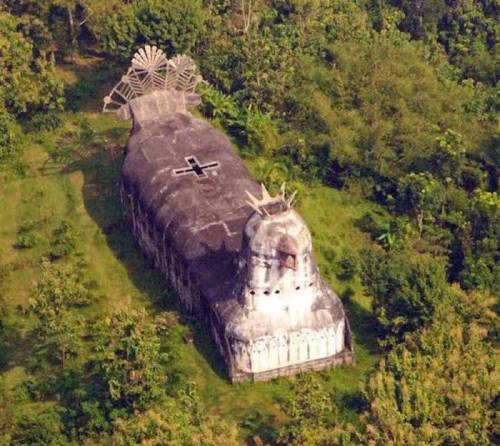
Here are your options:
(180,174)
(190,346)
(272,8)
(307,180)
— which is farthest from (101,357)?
(272,8)

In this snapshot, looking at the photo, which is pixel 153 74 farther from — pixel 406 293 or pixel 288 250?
pixel 406 293

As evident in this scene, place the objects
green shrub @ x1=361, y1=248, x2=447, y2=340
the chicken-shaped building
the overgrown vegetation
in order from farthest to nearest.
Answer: green shrub @ x1=361, y1=248, x2=447, y2=340
the chicken-shaped building
the overgrown vegetation

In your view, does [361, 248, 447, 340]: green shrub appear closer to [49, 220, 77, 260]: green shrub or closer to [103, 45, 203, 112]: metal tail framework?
[49, 220, 77, 260]: green shrub

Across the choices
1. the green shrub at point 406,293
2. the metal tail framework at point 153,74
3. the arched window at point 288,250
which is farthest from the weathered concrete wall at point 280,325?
the metal tail framework at point 153,74

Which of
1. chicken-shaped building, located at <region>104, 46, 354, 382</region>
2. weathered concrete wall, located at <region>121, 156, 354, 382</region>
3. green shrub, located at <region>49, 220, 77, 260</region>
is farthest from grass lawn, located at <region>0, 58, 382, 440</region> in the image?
chicken-shaped building, located at <region>104, 46, 354, 382</region>

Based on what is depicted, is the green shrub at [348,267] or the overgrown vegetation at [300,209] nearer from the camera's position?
the overgrown vegetation at [300,209]

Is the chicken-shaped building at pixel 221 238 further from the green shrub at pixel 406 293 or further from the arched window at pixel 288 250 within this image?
the green shrub at pixel 406 293

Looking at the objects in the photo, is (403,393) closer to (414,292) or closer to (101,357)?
(414,292)
